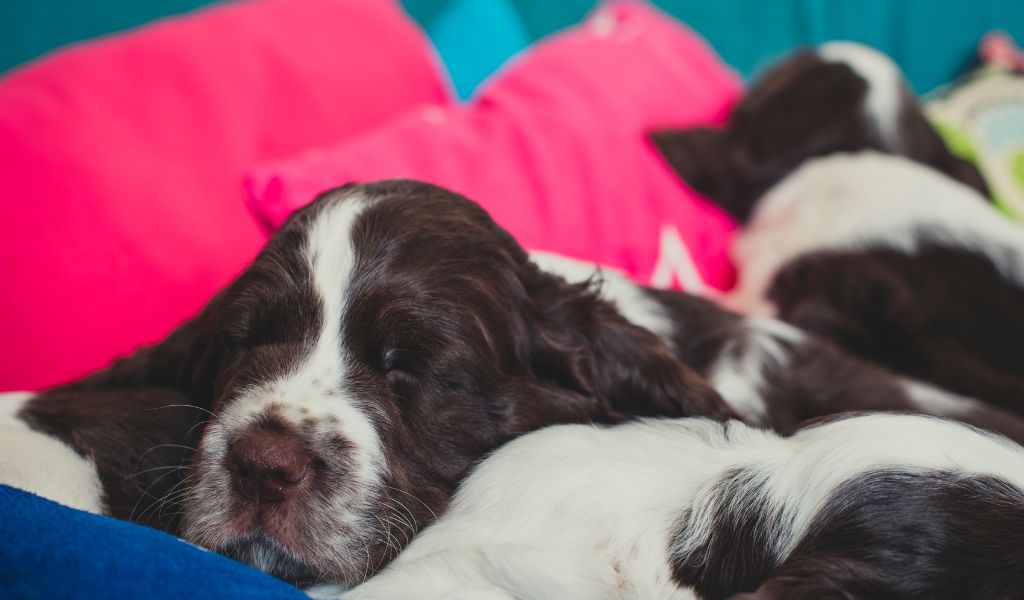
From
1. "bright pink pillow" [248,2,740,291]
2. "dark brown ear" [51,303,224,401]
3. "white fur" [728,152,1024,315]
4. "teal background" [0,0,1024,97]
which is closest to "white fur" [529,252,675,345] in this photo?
"bright pink pillow" [248,2,740,291]

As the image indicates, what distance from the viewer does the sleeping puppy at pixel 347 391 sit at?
1.72m

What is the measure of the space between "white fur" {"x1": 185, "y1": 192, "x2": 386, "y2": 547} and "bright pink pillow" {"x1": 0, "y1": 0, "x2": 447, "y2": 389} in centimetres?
71

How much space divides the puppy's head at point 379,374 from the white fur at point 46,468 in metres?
0.23

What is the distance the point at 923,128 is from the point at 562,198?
5.65 ft

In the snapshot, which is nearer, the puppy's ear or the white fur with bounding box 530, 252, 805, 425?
the puppy's ear

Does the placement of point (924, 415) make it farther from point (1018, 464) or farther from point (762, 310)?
point (762, 310)

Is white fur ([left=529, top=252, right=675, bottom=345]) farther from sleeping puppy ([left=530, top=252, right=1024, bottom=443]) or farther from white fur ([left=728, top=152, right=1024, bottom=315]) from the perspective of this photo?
white fur ([left=728, top=152, right=1024, bottom=315])

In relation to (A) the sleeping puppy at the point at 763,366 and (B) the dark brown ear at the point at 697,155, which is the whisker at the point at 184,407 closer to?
(A) the sleeping puppy at the point at 763,366

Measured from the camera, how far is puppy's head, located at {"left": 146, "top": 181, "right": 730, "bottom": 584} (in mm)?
1713

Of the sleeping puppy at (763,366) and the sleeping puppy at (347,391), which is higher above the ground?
the sleeping puppy at (347,391)

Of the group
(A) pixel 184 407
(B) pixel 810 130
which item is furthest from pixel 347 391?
(B) pixel 810 130

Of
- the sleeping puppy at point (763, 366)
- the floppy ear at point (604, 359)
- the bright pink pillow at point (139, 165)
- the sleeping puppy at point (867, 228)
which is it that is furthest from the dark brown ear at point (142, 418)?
the sleeping puppy at point (867, 228)

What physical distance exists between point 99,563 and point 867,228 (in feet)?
8.90

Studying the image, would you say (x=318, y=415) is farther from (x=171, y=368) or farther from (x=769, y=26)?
(x=769, y=26)
